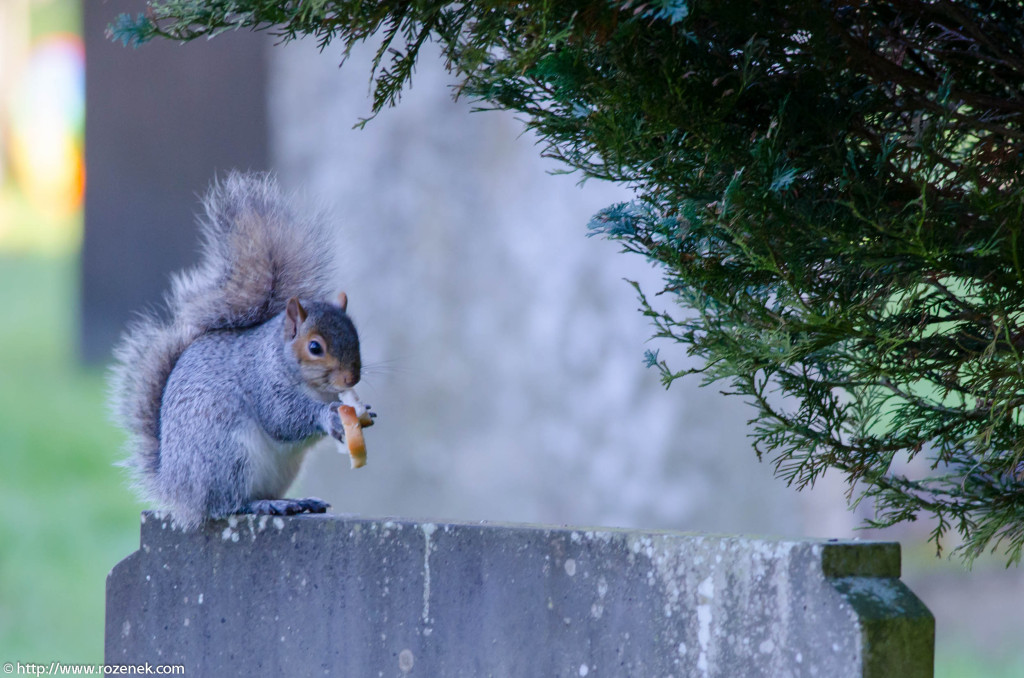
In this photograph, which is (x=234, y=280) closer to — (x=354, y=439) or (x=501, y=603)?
(x=354, y=439)

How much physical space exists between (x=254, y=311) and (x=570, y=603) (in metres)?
0.81

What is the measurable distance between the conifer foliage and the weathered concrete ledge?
0.18 m

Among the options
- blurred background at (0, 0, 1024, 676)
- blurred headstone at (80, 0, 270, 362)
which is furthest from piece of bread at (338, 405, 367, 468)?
blurred headstone at (80, 0, 270, 362)

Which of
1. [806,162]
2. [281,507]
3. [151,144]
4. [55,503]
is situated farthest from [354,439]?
[151,144]

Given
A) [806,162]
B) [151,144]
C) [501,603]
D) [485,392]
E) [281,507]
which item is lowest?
[501,603]

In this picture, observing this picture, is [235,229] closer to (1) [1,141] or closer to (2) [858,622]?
(2) [858,622]

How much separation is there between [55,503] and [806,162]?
18.8ft

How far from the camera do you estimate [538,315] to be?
4758 millimetres

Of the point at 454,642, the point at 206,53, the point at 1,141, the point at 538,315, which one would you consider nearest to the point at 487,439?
the point at 538,315

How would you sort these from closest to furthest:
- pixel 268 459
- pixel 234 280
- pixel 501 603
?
pixel 501 603
pixel 268 459
pixel 234 280

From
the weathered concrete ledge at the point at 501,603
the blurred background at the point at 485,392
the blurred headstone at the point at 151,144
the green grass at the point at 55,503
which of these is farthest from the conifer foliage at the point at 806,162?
the blurred headstone at the point at 151,144

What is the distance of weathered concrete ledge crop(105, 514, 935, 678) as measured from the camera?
1.23m

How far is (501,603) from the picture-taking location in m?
1.49

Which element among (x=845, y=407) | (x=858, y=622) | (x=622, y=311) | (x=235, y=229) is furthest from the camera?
(x=622, y=311)
